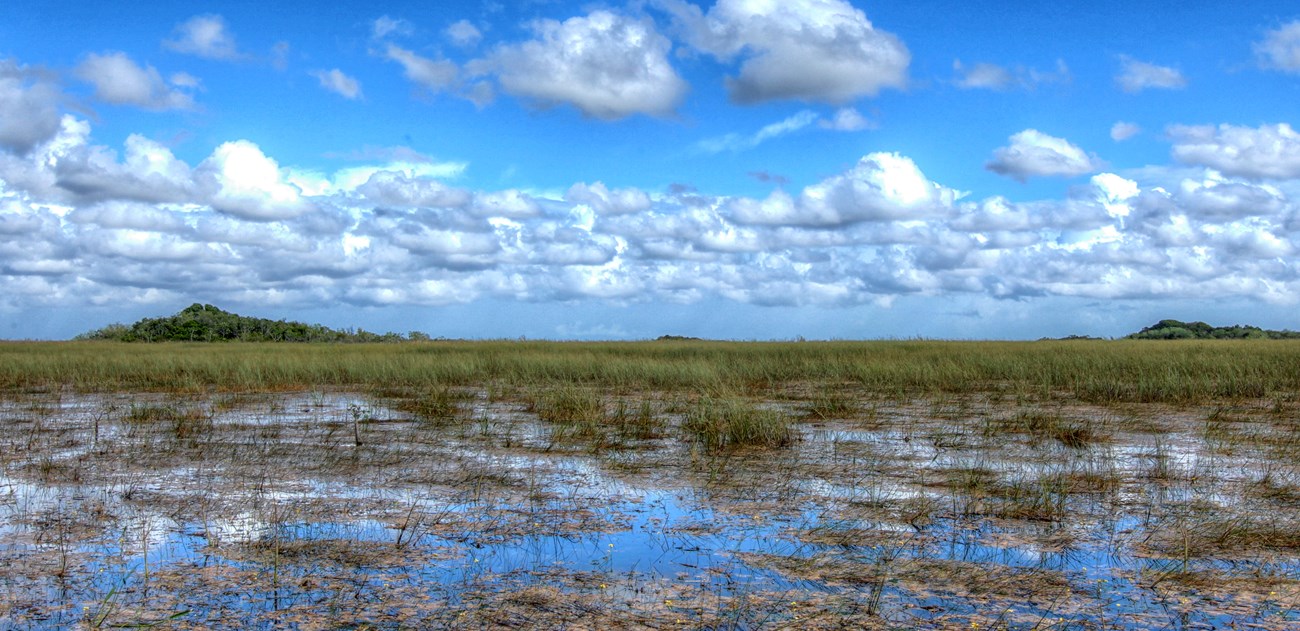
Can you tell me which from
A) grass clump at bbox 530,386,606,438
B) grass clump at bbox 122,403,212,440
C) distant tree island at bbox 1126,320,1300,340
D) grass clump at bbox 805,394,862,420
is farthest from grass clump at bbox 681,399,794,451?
distant tree island at bbox 1126,320,1300,340

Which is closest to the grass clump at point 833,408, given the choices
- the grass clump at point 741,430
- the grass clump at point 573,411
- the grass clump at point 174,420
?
the grass clump at point 741,430

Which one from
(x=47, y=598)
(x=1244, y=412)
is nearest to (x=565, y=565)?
(x=47, y=598)

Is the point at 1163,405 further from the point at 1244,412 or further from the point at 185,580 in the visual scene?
the point at 185,580

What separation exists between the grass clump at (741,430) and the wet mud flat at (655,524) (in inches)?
1.4

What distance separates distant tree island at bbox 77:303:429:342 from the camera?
40344 millimetres

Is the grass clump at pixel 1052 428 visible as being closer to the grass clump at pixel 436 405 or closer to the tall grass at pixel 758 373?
the tall grass at pixel 758 373

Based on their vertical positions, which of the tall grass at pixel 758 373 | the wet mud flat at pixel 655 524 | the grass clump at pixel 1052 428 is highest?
the tall grass at pixel 758 373

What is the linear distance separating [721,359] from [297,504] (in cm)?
1593

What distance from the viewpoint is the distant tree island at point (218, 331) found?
132 feet

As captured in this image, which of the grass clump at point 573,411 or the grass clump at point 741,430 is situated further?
the grass clump at point 573,411

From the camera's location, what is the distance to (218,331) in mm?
40812

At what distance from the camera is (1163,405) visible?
1283cm

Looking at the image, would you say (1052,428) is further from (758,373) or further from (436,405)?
(758,373)

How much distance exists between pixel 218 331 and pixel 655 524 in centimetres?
3954
